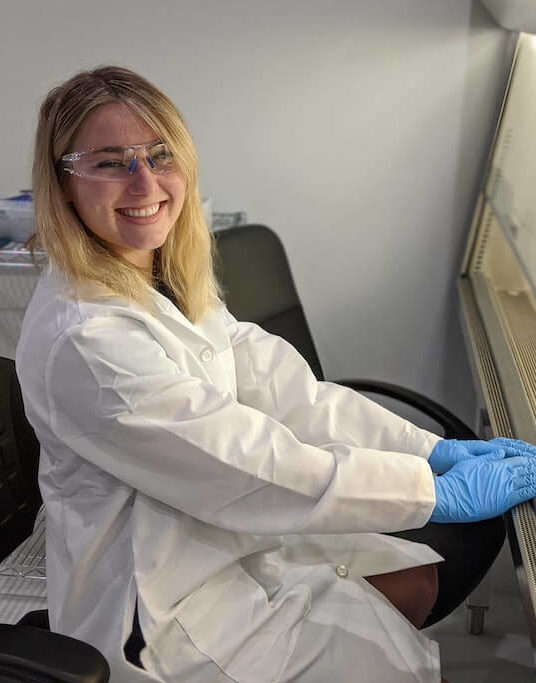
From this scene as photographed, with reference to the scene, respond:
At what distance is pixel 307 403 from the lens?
63.4 inches

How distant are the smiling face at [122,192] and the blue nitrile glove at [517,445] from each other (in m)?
0.76

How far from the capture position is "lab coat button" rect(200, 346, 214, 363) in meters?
1.44

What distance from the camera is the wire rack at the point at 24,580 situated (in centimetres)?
204

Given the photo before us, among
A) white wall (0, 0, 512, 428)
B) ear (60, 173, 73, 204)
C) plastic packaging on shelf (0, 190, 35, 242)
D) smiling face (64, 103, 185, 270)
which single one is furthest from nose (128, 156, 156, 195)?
white wall (0, 0, 512, 428)

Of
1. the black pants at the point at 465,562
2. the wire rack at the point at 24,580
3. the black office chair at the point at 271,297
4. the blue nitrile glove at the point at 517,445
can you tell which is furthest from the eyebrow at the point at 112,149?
the wire rack at the point at 24,580

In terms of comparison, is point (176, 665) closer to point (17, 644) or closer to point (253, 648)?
point (253, 648)

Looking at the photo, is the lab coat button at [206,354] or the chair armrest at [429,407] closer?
the lab coat button at [206,354]

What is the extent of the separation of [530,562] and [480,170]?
1504mm

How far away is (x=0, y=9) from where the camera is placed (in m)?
2.21

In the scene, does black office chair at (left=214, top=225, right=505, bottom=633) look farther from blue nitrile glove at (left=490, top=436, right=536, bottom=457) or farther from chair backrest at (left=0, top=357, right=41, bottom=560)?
chair backrest at (left=0, top=357, right=41, bottom=560)

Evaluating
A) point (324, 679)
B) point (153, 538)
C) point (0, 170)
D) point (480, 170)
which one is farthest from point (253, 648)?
point (0, 170)

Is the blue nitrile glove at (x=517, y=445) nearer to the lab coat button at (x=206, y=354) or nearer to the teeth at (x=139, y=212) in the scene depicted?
the lab coat button at (x=206, y=354)

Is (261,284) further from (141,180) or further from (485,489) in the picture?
(485,489)

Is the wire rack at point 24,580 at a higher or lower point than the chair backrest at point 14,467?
lower
